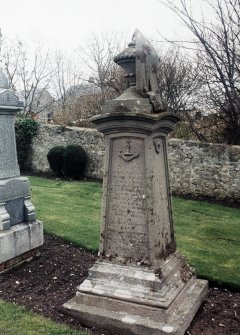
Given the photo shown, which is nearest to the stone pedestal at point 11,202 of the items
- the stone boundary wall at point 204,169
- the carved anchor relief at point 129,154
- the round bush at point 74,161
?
the carved anchor relief at point 129,154

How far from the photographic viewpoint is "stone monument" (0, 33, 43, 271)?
636cm

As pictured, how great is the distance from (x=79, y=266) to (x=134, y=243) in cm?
196

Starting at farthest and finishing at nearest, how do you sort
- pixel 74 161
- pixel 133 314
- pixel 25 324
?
pixel 74 161
pixel 25 324
pixel 133 314

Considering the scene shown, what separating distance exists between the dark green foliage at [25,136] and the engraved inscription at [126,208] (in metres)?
14.0

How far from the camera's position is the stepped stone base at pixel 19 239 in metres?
6.29

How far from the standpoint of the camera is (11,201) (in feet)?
21.7

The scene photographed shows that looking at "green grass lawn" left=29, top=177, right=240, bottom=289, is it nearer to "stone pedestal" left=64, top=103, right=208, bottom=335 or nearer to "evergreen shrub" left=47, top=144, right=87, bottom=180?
"stone pedestal" left=64, top=103, right=208, bottom=335

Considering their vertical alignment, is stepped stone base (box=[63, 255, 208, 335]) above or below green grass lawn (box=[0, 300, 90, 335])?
above

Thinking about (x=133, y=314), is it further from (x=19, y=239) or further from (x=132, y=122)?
(x=19, y=239)

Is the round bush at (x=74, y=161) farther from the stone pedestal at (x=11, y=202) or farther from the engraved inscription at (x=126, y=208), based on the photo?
the engraved inscription at (x=126, y=208)

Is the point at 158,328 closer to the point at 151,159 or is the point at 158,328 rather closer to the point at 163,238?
the point at 163,238

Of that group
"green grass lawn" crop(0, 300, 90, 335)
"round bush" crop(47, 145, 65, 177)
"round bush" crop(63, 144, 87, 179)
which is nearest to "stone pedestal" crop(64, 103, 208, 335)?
"green grass lawn" crop(0, 300, 90, 335)

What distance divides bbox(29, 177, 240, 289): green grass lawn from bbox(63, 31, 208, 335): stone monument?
1.60 meters

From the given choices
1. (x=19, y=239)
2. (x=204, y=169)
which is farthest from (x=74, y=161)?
(x=19, y=239)
